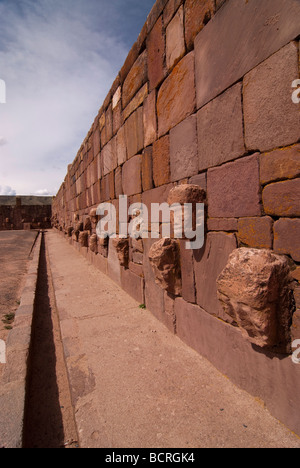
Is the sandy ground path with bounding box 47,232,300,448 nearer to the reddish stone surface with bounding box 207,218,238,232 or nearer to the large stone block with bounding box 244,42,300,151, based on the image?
the reddish stone surface with bounding box 207,218,238,232

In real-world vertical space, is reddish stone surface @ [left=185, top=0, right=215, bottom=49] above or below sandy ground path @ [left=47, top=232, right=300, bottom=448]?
above

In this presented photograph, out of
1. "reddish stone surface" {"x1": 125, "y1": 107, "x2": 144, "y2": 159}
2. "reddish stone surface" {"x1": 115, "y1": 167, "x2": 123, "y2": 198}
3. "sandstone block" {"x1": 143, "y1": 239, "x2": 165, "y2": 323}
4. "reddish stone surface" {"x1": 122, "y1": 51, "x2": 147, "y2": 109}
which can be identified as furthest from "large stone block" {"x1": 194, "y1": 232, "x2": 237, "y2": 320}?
"reddish stone surface" {"x1": 115, "y1": 167, "x2": 123, "y2": 198}

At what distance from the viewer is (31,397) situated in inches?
78.9

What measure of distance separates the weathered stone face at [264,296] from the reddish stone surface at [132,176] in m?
2.32

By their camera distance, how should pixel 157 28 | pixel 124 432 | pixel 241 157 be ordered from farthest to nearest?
1. pixel 157 28
2. pixel 241 157
3. pixel 124 432

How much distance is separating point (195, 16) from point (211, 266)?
2.11m

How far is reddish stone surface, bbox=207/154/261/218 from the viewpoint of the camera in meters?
1.75

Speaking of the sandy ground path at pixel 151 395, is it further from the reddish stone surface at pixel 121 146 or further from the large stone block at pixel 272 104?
the reddish stone surface at pixel 121 146

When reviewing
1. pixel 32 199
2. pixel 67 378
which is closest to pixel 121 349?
pixel 67 378

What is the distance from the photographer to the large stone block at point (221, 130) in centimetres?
186

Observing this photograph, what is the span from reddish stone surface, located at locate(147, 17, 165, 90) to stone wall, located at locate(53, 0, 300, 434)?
0.01 metres

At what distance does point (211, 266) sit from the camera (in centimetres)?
222
